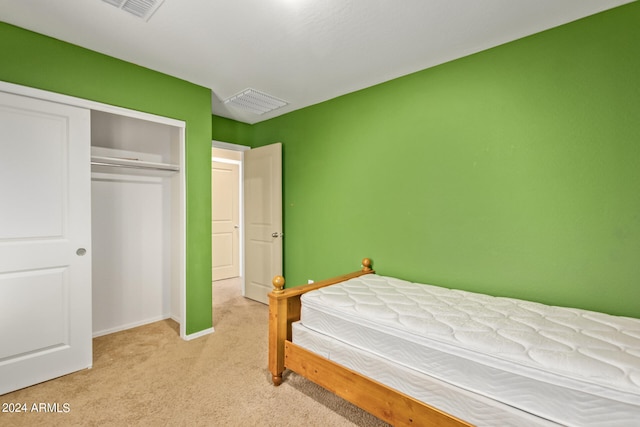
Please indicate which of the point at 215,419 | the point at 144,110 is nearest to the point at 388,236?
the point at 215,419

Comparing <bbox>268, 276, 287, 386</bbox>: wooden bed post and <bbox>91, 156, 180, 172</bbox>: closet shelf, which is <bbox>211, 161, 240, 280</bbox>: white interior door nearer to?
<bbox>91, 156, 180, 172</bbox>: closet shelf

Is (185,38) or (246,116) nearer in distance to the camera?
(185,38)

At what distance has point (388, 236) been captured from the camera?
283 cm

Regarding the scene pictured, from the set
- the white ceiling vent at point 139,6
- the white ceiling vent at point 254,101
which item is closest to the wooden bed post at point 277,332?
the white ceiling vent at point 139,6

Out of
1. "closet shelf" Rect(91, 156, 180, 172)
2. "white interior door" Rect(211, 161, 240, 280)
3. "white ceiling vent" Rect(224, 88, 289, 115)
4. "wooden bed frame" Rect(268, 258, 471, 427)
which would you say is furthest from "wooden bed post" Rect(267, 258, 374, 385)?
"white interior door" Rect(211, 161, 240, 280)

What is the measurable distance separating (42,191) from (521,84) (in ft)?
11.7

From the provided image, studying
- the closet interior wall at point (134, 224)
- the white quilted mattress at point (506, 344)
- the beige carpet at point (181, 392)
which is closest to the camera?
the white quilted mattress at point (506, 344)

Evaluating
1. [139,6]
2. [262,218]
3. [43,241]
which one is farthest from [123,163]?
[262,218]

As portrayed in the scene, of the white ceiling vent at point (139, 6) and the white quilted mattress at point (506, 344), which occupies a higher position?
the white ceiling vent at point (139, 6)

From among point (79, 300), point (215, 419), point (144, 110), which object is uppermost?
point (144, 110)

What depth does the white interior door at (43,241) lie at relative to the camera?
6.48ft

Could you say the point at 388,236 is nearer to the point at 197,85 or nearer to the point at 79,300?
the point at 197,85

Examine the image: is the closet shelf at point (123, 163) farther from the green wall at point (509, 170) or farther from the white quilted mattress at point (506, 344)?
the white quilted mattress at point (506, 344)

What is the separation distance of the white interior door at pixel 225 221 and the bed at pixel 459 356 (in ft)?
11.0
